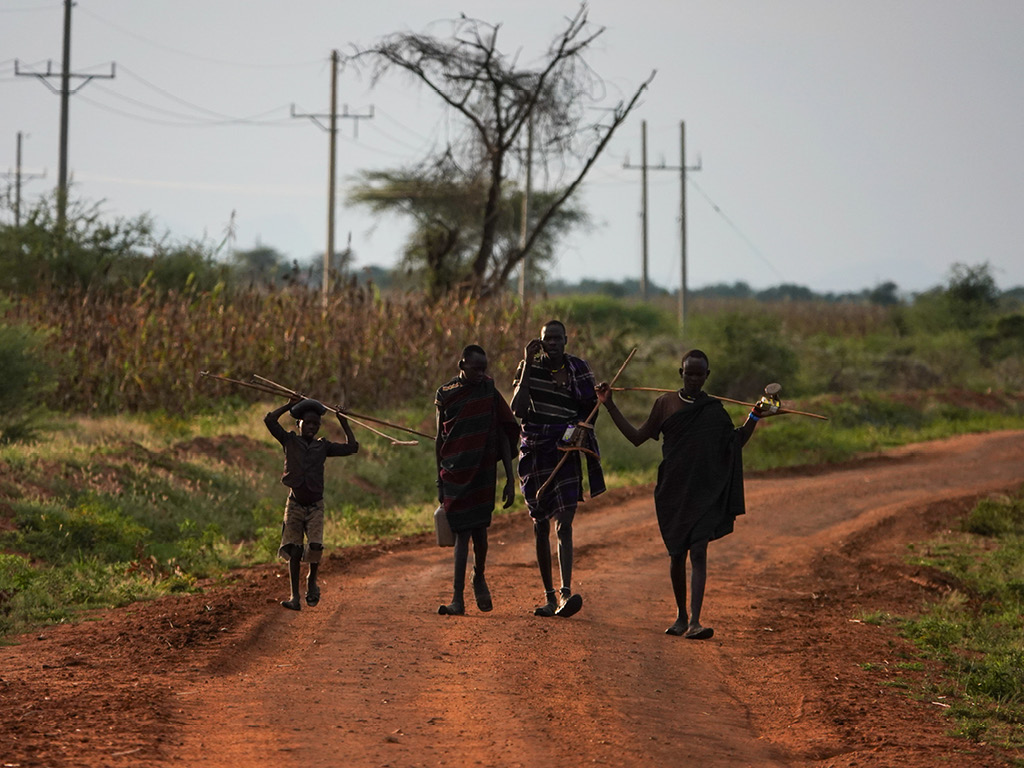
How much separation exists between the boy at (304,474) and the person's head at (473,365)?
82 centimetres

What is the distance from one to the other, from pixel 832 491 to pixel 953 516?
6.43 ft

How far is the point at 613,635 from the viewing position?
7.93m

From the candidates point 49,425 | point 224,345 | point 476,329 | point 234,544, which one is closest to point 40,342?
point 49,425

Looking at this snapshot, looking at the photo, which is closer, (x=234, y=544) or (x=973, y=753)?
(x=973, y=753)

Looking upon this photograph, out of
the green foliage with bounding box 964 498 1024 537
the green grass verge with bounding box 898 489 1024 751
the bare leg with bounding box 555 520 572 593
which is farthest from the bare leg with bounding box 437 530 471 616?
the green foliage with bounding box 964 498 1024 537

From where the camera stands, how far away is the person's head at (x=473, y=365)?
319 inches

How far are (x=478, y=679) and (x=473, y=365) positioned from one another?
224 cm

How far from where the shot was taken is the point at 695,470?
8.01 meters

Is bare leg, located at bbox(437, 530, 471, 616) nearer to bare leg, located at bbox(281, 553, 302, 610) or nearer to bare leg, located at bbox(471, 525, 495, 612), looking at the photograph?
bare leg, located at bbox(471, 525, 495, 612)

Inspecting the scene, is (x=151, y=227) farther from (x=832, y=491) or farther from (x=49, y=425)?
(x=832, y=491)

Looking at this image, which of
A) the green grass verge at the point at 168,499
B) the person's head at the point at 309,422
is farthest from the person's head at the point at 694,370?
the green grass verge at the point at 168,499

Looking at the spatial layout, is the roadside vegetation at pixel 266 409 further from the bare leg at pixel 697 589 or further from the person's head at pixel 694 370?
the person's head at pixel 694 370

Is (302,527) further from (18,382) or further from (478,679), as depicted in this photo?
(18,382)

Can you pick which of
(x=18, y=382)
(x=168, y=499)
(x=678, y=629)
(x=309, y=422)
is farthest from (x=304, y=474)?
(x=18, y=382)
